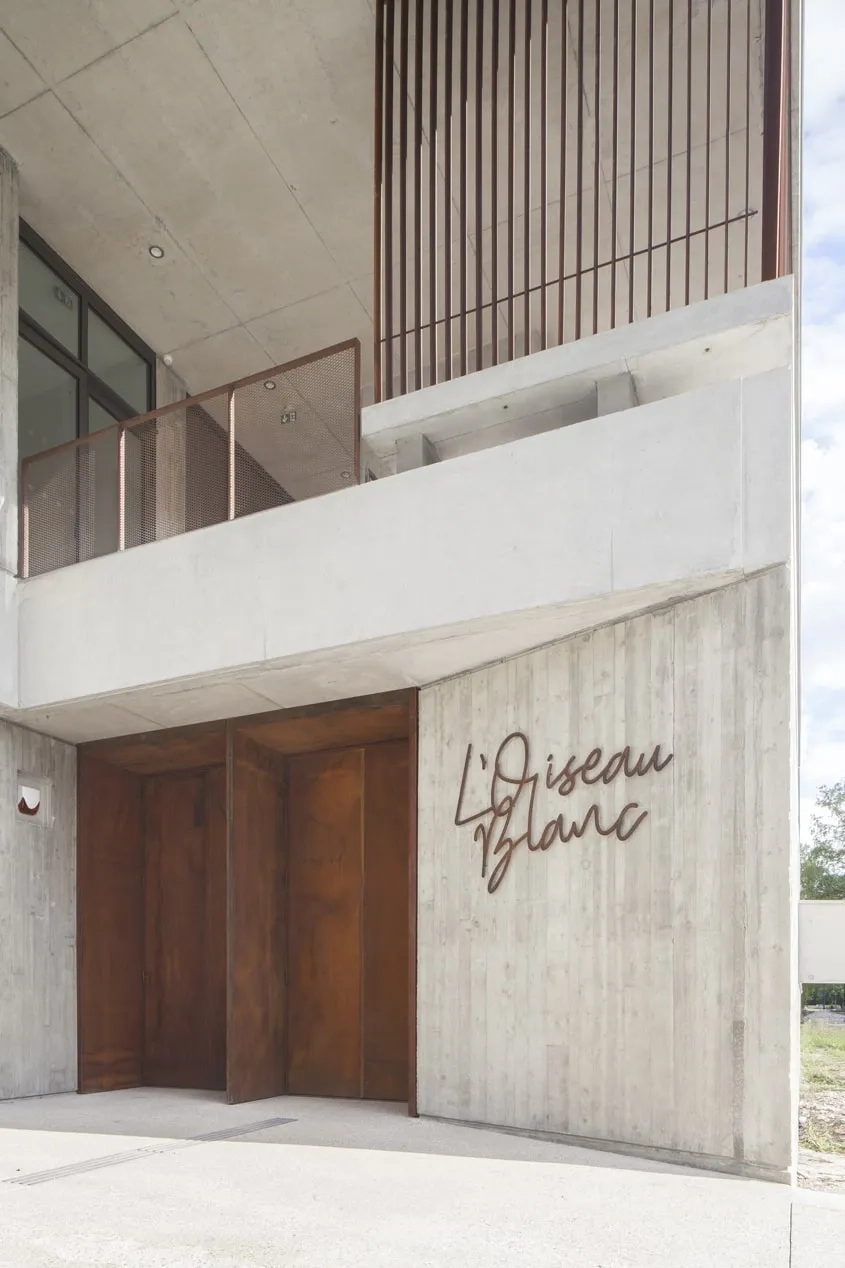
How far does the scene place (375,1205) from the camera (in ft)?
15.8

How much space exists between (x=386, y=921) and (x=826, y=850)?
31327mm

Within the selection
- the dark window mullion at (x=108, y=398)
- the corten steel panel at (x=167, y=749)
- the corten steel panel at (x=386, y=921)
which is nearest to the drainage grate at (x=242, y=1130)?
the corten steel panel at (x=386, y=921)

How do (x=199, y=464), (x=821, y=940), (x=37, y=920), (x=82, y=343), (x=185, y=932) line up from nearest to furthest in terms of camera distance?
(x=821, y=940), (x=199, y=464), (x=37, y=920), (x=185, y=932), (x=82, y=343)

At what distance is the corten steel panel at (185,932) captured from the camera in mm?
9914

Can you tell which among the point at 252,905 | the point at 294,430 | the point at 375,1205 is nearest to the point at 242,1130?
the point at 252,905

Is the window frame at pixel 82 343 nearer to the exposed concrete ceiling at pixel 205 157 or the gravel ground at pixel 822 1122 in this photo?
the exposed concrete ceiling at pixel 205 157

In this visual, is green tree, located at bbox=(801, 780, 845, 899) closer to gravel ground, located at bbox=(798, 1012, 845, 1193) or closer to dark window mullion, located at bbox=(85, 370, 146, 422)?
gravel ground, located at bbox=(798, 1012, 845, 1193)

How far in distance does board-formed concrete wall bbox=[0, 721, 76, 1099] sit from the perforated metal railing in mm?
1803

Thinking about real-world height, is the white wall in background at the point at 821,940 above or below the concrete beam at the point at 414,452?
below

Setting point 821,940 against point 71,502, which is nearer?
point 821,940

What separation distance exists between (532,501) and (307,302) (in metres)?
5.85

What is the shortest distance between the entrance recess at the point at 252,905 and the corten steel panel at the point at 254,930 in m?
0.02

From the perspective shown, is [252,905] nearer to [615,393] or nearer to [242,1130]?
[242,1130]

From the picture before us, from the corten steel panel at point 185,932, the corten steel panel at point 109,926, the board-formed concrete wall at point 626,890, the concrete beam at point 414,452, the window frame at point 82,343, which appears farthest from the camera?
the window frame at point 82,343
